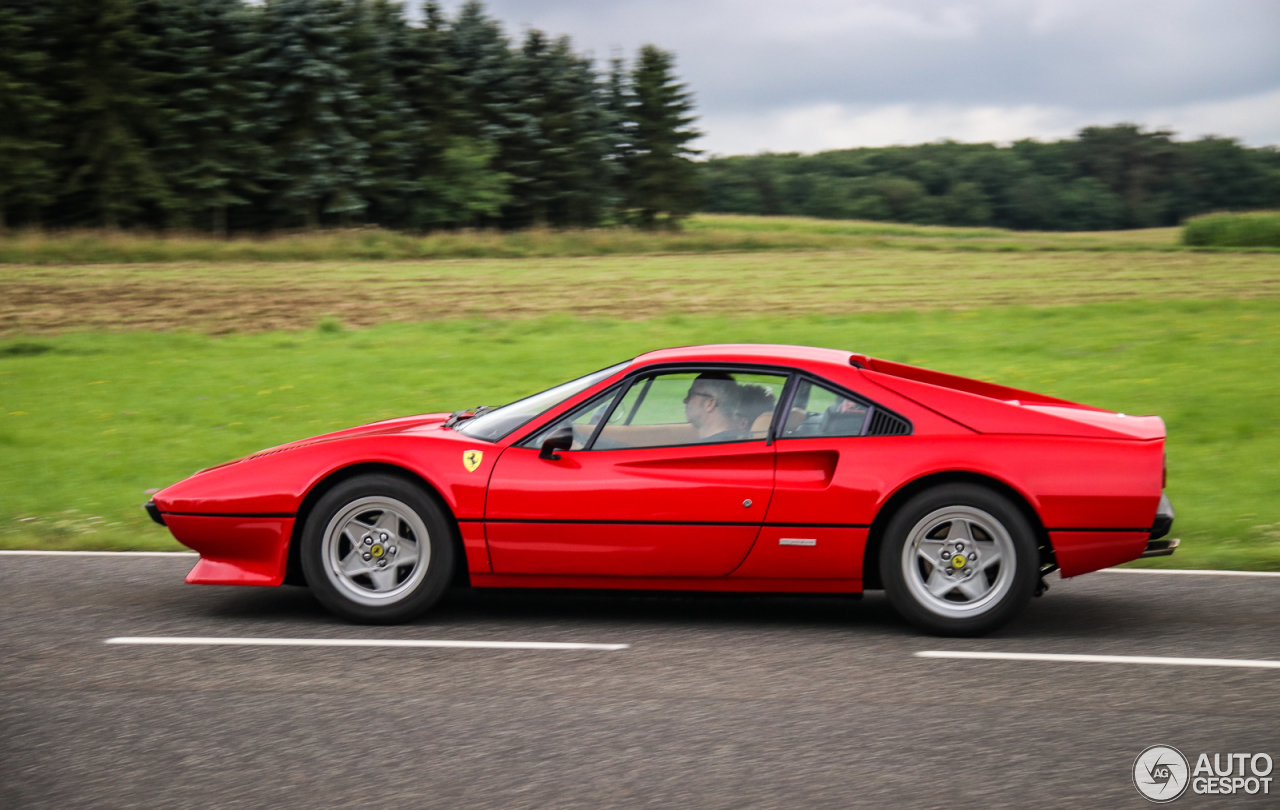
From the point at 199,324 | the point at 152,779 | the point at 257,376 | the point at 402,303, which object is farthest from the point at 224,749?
the point at 402,303

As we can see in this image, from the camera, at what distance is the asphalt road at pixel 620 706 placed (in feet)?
11.4

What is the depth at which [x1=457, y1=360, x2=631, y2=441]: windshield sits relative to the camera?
545 centimetres

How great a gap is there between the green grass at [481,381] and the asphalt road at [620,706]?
2.30m

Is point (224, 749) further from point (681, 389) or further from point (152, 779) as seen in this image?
point (681, 389)

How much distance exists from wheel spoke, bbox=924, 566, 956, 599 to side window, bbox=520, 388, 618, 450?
164cm

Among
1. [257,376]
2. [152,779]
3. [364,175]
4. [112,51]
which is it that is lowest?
[152,779]

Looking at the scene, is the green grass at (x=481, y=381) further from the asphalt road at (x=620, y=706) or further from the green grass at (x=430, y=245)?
the green grass at (x=430, y=245)

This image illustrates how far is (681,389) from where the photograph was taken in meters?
5.46

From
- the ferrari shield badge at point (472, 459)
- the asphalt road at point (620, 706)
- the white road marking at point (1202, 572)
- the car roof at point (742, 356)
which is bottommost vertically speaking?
the asphalt road at point (620, 706)

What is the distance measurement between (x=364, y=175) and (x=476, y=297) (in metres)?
23.9

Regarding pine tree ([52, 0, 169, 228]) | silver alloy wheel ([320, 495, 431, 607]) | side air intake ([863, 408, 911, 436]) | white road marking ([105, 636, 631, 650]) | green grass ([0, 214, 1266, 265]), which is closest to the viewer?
white road marking ([105, 636, 631, 650])

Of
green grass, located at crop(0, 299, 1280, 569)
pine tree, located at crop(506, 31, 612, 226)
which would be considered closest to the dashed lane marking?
green grass, located at crop(0, 299, 1280, 569)

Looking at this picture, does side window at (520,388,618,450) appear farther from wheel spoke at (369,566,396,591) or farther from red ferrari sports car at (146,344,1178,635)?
wheel spoke at (369,566,396,591)

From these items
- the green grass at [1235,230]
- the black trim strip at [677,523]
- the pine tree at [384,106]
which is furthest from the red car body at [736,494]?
the pine tree at [384,106]
